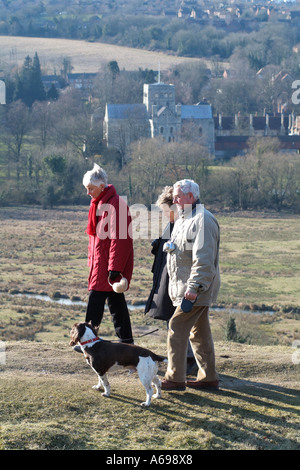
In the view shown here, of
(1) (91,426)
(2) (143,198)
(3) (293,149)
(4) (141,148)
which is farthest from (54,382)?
(3) (293,149)

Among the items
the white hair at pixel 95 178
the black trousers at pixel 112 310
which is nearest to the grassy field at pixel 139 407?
the black trousers at pixel 112 310

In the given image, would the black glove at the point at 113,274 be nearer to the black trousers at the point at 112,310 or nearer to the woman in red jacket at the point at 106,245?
the woman in red jacket at the point at 106,245

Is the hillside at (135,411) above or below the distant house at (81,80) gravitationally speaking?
below

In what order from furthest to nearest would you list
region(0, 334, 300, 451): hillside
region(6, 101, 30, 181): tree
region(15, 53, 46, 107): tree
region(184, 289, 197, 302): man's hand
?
region(15, 53, 46, 107): tree < region(6, 101, 30, 181): tree < region(184, 289, 197, 302): man's hand < region(0, 334, 300, 451): hillside

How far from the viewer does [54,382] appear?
21.2 ft

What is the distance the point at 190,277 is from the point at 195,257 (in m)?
0.17

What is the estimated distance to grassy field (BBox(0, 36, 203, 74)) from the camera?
110231 millimetres

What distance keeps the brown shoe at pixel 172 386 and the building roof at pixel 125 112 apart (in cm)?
6296

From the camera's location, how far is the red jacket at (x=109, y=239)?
625 centimetres

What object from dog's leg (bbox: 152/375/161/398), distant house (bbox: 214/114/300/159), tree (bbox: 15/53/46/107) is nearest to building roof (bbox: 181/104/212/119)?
distant house (bbox: 214/114/300/159)

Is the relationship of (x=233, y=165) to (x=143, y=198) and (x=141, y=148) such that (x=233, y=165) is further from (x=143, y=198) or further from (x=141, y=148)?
(x=143, y=198)

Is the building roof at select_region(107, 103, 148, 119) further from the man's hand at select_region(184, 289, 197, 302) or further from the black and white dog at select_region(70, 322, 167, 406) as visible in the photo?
the man's hand at select_region(184, 289, 197, 302)

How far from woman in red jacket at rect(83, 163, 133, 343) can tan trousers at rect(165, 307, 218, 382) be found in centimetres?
57

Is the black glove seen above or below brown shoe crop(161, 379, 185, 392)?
above
